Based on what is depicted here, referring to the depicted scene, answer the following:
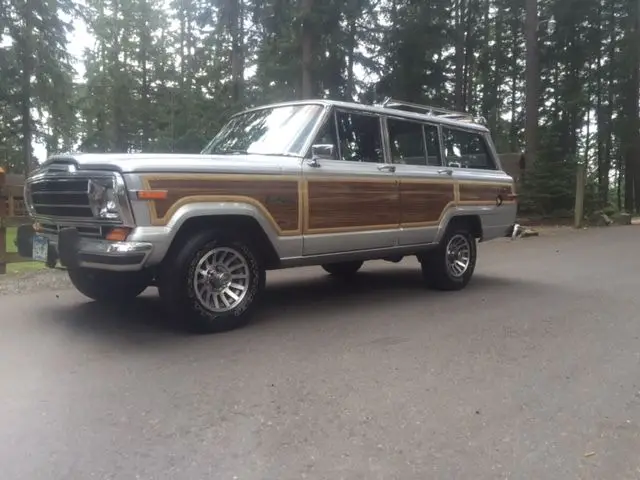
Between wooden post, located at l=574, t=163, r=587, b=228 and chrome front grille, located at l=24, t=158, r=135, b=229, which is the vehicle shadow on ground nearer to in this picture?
chrome front grille, located at l=24, t=158, r=135, b=229

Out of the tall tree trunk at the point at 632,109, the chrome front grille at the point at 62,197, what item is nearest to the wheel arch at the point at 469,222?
the chrome front grille at the point at 62,197

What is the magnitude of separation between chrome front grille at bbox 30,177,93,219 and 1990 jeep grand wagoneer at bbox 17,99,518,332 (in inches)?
0.6

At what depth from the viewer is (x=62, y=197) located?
4.97 metres

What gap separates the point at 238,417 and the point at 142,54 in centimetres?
3412

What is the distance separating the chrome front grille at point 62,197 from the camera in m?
4.73

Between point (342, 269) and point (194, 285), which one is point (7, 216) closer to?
point (194, 285)

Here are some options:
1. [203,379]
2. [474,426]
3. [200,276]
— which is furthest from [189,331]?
[474,426]

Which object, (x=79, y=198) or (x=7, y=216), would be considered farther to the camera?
(x=7, y=216)

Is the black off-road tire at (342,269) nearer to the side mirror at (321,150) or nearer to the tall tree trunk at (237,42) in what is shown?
the side mirror at (321,150)

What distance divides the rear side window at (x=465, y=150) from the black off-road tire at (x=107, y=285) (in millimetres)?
4074

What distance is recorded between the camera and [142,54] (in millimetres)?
33750

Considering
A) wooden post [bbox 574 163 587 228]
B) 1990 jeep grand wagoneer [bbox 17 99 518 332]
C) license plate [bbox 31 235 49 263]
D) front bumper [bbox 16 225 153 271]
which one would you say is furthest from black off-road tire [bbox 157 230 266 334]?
wooden post [bbox 574 163 587 228]

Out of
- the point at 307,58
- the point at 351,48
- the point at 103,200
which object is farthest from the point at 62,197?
the point at 351,48

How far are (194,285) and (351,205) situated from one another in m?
1.94
